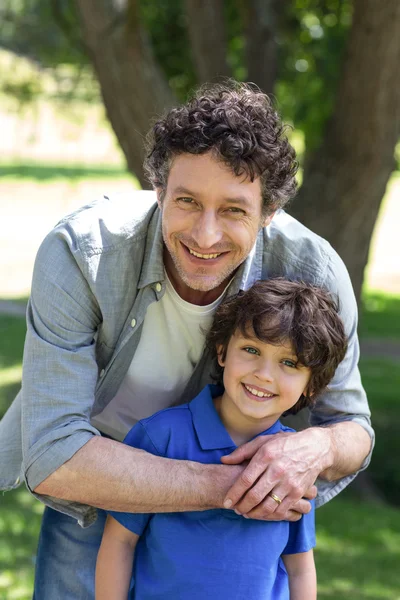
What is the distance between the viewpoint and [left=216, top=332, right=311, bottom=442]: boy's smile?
2885 millimetres

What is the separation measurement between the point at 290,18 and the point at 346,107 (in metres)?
2.17

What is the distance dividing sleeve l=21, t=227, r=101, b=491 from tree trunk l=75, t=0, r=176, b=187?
3.18 meters

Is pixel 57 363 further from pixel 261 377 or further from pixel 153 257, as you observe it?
pixel 261 377

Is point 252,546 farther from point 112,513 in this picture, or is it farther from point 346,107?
point 346,107

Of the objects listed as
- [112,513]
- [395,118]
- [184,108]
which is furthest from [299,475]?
[395,118]

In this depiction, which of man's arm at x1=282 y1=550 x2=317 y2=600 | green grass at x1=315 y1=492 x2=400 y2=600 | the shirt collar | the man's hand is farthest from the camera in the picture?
green grass at x1=315 y1=492 x2=400 y2=600

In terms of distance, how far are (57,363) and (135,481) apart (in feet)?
1.37

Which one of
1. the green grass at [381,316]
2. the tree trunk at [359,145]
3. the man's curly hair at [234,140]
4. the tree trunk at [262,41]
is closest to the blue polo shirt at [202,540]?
the man's curly hair at [234,140]

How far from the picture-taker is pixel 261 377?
2857 mm

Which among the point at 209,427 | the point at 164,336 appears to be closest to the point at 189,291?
the point at 164,336

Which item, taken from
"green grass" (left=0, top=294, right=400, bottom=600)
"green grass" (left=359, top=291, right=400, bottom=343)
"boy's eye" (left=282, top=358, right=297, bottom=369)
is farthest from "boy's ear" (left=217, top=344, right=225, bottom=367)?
"green grass" (left=359, top=291, right=400, bottom=343)

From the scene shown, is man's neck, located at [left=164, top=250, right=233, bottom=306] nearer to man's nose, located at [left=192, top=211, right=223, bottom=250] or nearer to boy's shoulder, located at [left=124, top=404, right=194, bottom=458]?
man's nose, located at [left=192, top=211, right=223, bottom=250]

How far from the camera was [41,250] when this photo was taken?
9.79ft

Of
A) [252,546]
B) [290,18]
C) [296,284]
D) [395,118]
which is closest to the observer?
[252,546]
